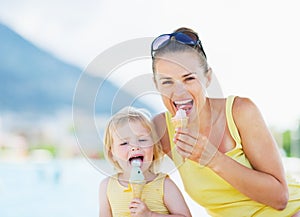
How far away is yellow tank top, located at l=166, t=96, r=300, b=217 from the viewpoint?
1.40 m

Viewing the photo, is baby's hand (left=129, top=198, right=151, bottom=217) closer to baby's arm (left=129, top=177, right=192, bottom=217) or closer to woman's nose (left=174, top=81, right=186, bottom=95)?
baby's arm (left=129, top=177, right=192, bottom=217)

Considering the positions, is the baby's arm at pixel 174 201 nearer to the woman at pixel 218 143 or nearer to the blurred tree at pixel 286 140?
the woman at pixel 218 143

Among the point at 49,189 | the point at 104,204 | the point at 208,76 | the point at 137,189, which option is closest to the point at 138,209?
the point at 137,189

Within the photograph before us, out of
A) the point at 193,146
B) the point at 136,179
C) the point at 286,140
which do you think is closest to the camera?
the point at 193,146

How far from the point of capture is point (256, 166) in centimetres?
137

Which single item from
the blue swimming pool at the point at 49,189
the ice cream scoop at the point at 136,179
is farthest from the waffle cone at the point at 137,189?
the blue swimming pool at the point at 49,189

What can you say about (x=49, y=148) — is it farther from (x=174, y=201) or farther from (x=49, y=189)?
(x=174, y=201)

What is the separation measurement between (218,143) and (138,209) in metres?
0.31

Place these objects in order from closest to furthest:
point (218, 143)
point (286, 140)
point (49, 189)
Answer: point (218, 143)
point (49, 189)
point (286, 140)

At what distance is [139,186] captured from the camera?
135cm

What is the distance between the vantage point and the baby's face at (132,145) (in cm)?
135

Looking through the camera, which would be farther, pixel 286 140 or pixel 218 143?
pixel 286 140

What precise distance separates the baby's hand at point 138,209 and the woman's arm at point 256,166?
21 centimetres

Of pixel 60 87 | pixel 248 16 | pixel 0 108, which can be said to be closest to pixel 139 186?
pixel 248 16
